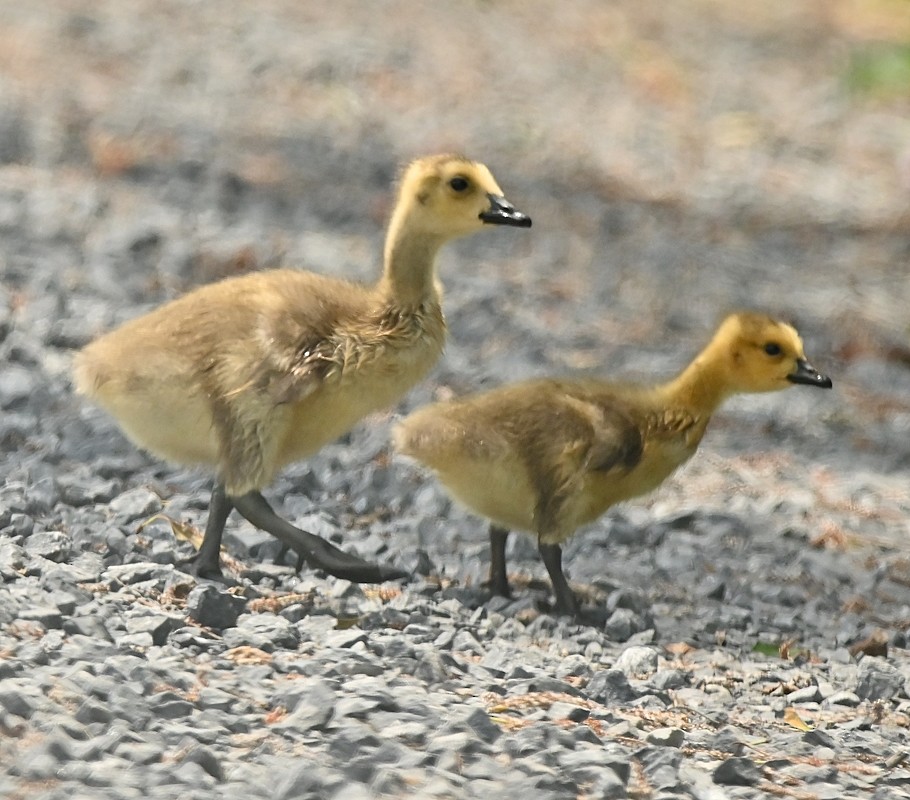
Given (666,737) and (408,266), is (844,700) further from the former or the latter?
(408,266)

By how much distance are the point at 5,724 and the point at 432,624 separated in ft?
5.36

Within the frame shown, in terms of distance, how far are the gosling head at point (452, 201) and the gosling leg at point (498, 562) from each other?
37.6 inches

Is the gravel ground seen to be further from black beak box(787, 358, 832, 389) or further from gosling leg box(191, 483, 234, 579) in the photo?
black beak box(787, 358, 832, 389)

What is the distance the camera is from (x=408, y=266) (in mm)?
5508

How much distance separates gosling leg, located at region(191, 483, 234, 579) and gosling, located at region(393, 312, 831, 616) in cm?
58

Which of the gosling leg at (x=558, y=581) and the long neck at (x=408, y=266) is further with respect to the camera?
the long neck at (x=408, y=266)

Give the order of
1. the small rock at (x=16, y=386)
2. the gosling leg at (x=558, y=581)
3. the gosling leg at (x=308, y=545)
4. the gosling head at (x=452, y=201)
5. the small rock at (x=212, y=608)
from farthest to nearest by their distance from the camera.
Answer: the small rock at (x=16, y=386) < the gosling head at (x=452, y=201) < the gosling leg at (x=558, y=581) < the gosling leg at (x=308, y=545) < the small rock at (x=212, y=608)

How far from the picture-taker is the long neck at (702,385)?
586 centimetres

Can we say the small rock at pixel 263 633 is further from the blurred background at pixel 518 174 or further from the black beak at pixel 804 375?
the blurred background at pixel 518 174

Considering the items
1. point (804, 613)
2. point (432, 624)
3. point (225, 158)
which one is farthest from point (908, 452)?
point (225, 158)

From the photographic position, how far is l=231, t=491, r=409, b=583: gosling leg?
5059 millimetres

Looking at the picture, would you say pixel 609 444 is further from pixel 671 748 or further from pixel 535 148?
pixel 535 148

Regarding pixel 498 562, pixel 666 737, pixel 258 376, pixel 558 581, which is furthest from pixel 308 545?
pixel 666 737

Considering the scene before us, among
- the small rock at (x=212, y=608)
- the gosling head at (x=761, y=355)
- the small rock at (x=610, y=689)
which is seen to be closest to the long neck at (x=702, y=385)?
the gosling head at (x=761, y=355)
